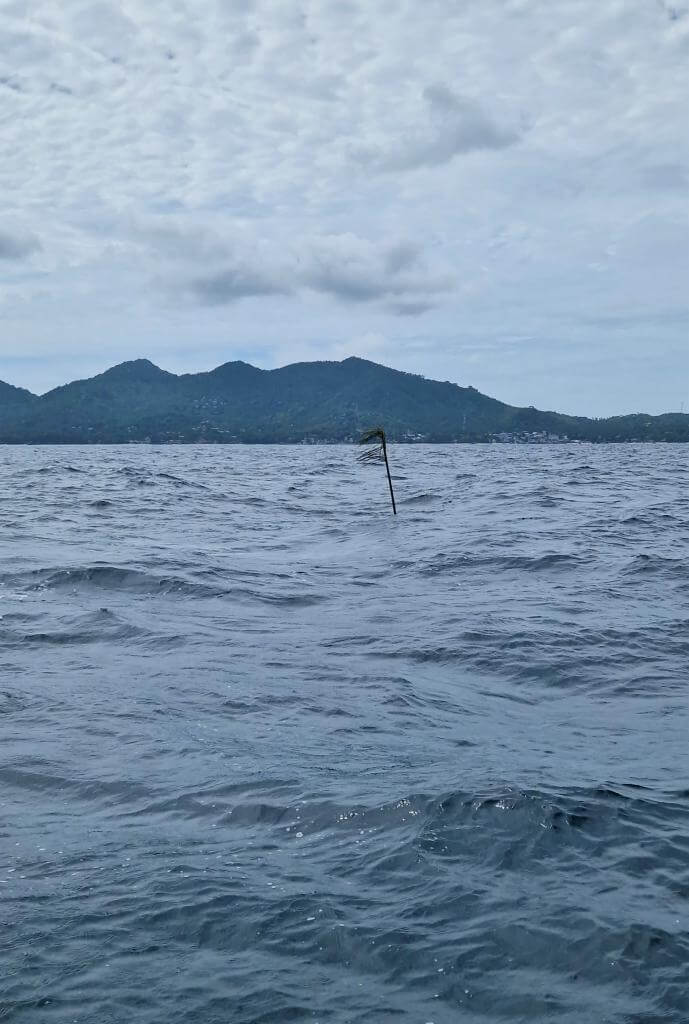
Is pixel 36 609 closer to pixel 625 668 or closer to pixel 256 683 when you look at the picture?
pixel 256 683

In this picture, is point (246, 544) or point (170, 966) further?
point (246, 544)

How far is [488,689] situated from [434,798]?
177 inches

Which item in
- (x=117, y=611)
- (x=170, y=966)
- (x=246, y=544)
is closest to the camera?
(x=170, y=966)

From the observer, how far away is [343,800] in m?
8.75

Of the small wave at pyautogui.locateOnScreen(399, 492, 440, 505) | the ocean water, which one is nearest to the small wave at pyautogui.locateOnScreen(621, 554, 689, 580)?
the ocean water

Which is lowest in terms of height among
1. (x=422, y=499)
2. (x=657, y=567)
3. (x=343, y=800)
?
(x=343, y=800)

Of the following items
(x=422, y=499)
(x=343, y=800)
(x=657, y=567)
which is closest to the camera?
(x=343, y=800)

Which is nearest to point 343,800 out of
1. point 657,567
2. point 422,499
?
point 657,567

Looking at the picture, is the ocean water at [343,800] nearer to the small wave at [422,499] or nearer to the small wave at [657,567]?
the small wave at [657,567]

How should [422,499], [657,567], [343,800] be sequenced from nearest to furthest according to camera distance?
[343,800], [657,567], [422,499]

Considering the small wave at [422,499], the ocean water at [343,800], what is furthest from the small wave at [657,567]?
the small wave at [422,499]

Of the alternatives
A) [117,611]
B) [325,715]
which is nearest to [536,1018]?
[325,715]

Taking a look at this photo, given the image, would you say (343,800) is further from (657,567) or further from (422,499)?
(422,499)

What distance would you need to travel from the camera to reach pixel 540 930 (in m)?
6.45
